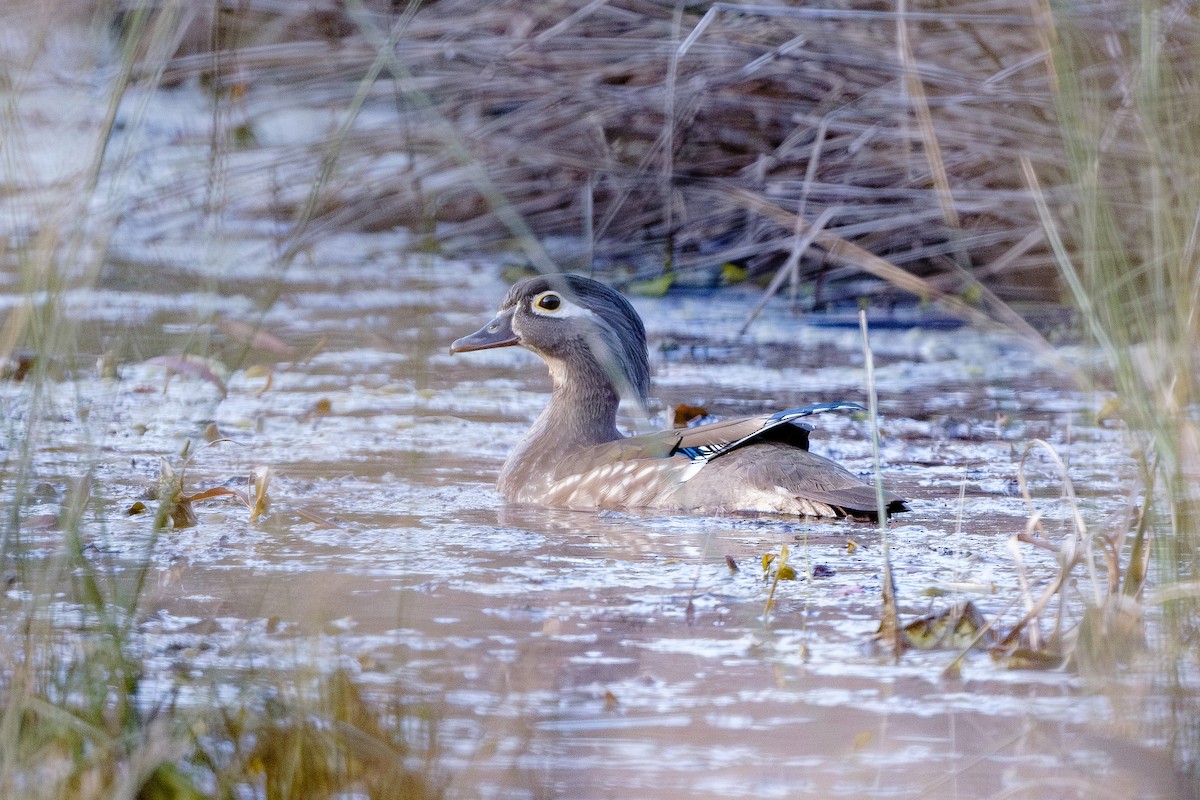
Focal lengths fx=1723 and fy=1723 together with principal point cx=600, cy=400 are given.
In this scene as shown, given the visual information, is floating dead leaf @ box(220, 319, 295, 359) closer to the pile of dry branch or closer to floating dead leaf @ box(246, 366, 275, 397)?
floating dead leaf @ box(246, 366, 275, 397)

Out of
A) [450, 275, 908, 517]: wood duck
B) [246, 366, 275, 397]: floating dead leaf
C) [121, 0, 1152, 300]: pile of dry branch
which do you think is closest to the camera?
[450, 275, 908, 517]: wood duck

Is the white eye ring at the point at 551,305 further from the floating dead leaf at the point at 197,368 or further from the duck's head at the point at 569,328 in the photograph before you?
Answer: the floating dead leaf at the point at 197,368

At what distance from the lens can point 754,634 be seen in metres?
4.09

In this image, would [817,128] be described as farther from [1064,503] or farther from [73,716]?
[73,716]

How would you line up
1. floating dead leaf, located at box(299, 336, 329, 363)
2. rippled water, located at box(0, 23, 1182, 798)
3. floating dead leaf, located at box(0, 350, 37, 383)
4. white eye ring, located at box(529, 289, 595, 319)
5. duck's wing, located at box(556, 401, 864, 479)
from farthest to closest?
floating dead leaf, located at box(0, 350, 37, 383)
white eye ring, located at box(529, 289, 595, 319)
duck's wing, located at box(556, 401, 864, 479)
floating dead leaf, located at box(299, 336, 329, 363)
rippled water, located at box(0, 23, 1182, 798)

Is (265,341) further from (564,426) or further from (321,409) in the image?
(564,426)

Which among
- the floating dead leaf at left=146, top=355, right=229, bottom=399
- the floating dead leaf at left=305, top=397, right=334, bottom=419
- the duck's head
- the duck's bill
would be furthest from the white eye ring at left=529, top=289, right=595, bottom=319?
the floating dead leaf at left=146, top=355, right=229, bottom=399

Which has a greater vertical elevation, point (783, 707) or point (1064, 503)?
point (1064, 503)

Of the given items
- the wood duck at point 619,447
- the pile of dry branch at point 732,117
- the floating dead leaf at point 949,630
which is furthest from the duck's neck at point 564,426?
the floating dead leaf at point 949,630

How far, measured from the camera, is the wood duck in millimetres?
5703

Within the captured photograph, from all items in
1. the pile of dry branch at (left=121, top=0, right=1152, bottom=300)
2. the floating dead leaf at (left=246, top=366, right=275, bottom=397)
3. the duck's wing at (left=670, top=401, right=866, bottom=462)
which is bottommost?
the duck's wing at (left=670, top=401, right=866, bottom=462)

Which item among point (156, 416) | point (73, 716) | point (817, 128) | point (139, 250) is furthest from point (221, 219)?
point (139, 250)

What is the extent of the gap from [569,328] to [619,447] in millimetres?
765

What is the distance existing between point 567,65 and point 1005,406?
3363mm
